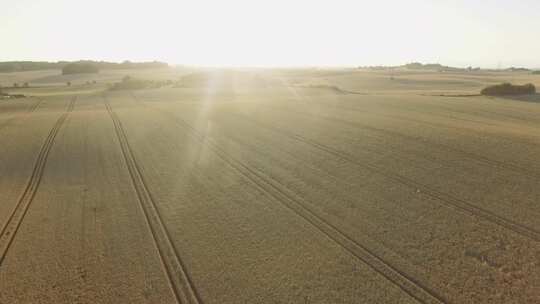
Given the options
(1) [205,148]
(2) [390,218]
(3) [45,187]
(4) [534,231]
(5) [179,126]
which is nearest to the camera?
(4) [534,231]

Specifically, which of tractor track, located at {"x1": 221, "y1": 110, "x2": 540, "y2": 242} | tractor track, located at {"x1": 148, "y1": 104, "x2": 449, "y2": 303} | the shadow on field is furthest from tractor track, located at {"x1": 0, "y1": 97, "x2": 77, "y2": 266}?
the shadow on field

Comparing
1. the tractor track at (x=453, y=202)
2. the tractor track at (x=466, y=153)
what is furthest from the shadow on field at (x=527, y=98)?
the tractor track at (x=453, y=202)

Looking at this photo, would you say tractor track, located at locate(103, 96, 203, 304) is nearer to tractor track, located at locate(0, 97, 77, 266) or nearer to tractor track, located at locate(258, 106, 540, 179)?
tractor track, located at locate(0, 97, 77, 266)

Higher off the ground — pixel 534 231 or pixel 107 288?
pixel 534 231

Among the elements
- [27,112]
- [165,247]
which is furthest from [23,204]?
[27,112]

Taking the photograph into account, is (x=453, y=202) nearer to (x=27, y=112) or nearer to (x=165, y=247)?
(x=165, y=247)

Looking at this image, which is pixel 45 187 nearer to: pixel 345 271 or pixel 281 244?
pixel 281 244

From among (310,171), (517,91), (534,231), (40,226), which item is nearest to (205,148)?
(310,171)
